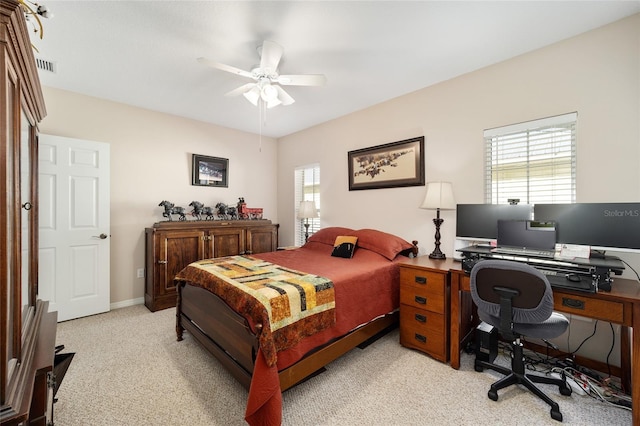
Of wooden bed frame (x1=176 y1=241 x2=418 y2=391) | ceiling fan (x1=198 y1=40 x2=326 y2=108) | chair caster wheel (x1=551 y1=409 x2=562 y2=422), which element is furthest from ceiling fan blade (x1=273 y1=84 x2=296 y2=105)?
chair caster wheel (x1=551 y1=409 x2=562 y2=422)

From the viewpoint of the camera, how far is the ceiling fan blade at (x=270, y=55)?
2102mm

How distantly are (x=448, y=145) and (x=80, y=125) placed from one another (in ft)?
14.3

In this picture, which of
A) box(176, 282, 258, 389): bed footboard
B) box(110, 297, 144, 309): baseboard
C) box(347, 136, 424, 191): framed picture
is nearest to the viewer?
box(176, 282, 258, 389): bed footboard

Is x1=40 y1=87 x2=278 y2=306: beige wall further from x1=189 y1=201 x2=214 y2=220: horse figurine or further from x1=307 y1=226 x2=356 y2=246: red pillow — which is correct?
x1=307 y1=226 x2=356 y2=246: red pillow

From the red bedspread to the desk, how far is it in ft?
1.98

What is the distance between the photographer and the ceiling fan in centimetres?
211

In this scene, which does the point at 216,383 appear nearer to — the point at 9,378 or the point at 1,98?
the point at 9,378

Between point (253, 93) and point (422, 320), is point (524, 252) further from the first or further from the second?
point (253, 93)

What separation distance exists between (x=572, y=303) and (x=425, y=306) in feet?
3.17

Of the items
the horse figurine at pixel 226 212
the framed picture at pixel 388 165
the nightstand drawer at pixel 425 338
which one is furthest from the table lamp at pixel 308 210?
the nightstand drawer at pixel 425 338

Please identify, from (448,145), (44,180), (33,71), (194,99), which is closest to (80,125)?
(44,180)

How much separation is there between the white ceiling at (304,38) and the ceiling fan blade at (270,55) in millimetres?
105

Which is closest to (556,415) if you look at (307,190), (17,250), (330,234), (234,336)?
(234,336)

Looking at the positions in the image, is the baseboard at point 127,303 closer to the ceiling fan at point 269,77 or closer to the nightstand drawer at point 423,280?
the ceiling fan at point 269,77
